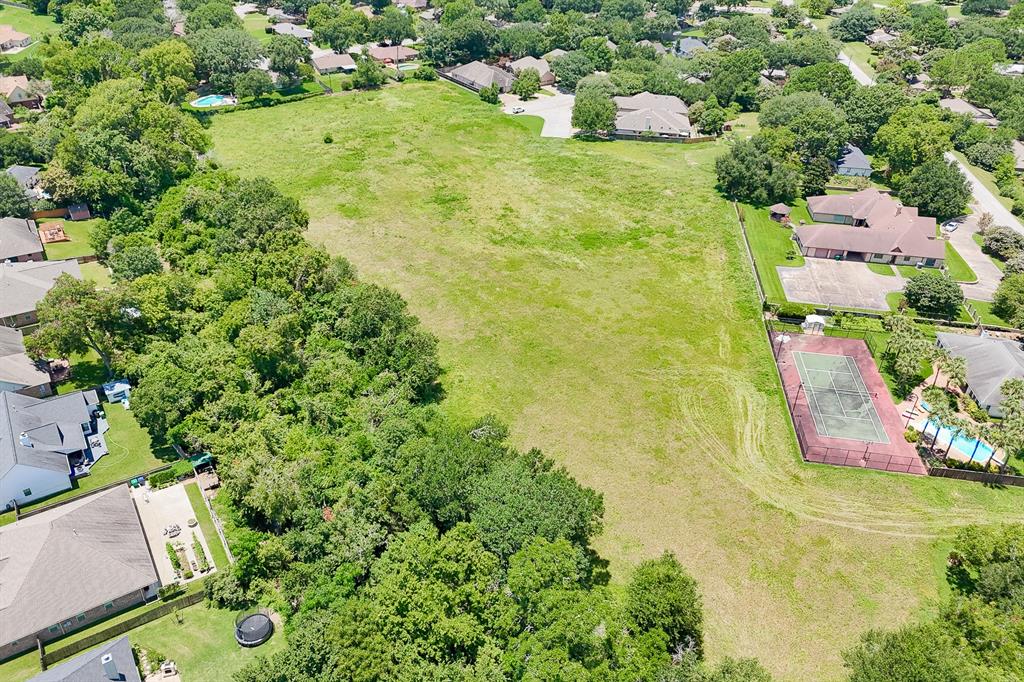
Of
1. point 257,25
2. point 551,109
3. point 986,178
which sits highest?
point 257,25

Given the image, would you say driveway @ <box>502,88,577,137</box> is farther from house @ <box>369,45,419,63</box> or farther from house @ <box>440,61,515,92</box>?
house @ <box>369,45,419,63</box>

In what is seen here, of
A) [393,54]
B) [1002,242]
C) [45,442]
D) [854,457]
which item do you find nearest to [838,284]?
[1002,242]

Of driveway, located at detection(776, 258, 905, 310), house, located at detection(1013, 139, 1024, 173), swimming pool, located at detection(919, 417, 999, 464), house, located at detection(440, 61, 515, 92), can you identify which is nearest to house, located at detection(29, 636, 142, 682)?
swimming pool, located at detection(919, 417, 999, 464)

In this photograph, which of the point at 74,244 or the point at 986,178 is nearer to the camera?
the point at 74,244

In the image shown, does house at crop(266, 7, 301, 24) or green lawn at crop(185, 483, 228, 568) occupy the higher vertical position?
house at crop(266, 7, 301, 24)

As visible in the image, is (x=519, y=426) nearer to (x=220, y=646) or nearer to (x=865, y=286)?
(x=220, y=646)

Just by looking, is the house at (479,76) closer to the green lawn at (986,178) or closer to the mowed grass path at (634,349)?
the mowed grass path at (634,349)

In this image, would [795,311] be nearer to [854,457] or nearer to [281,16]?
[854,457]
